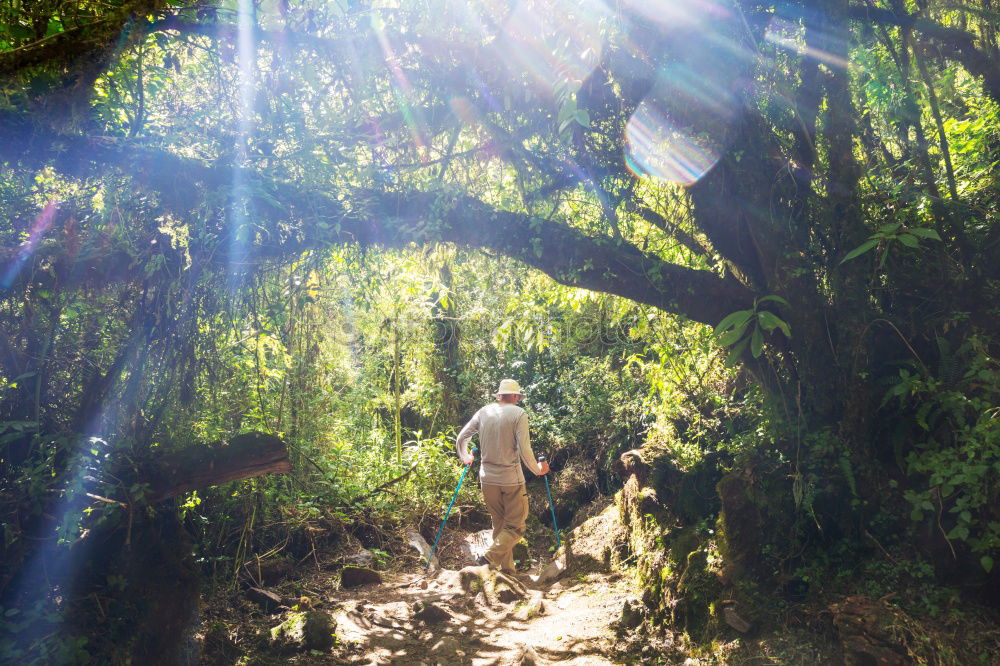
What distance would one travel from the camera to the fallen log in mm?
4625

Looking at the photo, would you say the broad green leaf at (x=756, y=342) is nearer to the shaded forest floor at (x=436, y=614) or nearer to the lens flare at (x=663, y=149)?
the lens flare at (x=663, y=149)

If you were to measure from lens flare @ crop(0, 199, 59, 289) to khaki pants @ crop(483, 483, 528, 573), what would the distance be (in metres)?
4.58

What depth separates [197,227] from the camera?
5.07 m

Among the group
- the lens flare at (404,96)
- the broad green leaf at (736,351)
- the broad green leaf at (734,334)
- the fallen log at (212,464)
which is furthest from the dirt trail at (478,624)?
the lens flare at (404,96)

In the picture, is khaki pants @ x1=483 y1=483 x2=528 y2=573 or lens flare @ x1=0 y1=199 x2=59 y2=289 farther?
khaki pants @ x1=483 y1=483 x2=528 y2=573

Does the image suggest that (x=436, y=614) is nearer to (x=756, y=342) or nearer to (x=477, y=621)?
(x=477, y=621)

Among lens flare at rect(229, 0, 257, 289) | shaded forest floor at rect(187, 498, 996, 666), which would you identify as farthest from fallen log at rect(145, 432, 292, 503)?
lens flare at rect(229, 0, 257, 289)

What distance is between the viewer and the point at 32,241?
178 inches

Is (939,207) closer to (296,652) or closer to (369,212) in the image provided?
(369,212)

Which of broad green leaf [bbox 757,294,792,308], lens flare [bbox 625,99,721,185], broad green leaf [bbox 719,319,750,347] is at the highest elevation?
lens flare [bbox 625,99,721,185]

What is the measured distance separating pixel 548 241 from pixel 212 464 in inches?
126

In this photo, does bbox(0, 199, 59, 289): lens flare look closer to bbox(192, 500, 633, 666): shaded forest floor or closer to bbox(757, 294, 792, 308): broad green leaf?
bbox(192, 500, 633, 666): shaded forest floor

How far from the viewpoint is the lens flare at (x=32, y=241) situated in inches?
175

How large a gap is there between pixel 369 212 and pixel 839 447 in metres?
4.31
